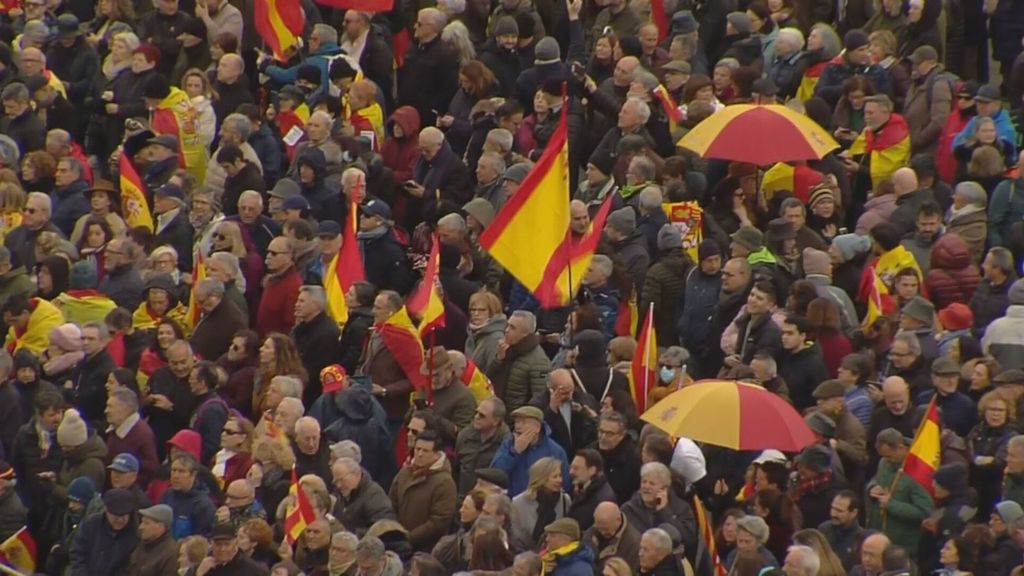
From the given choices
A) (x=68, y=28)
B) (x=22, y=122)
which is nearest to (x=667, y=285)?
(x=22, y=122)

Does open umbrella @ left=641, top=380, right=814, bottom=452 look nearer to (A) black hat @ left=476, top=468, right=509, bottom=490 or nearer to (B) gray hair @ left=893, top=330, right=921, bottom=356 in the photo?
(A) black hat @ left=476, top=468, right=509, bottom=490

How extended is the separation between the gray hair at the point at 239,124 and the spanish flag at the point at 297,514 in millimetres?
5327

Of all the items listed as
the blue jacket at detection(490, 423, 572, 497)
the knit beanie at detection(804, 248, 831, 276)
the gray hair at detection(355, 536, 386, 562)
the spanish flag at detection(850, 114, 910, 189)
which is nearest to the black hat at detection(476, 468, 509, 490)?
the blue jacket at detection(490, 423, 572, 497)

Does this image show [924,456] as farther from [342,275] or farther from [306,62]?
[306,62]

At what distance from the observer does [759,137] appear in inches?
819

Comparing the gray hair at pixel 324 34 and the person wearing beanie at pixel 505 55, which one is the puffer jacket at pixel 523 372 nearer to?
the person wearing beanie at pixel 505 55

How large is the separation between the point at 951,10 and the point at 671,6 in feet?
7.49

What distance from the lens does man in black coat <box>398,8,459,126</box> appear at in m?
24.2

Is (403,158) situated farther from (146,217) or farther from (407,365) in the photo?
(407,365)

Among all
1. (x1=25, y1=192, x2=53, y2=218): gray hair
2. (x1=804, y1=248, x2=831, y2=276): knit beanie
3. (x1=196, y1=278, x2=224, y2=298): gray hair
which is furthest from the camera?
(x1=25, y1=192, x2=53, y2=218): gray hair

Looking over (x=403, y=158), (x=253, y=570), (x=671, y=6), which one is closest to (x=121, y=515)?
(x=253, y=570)

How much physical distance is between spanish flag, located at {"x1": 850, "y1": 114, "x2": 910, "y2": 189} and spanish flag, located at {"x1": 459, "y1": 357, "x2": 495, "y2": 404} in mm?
4170

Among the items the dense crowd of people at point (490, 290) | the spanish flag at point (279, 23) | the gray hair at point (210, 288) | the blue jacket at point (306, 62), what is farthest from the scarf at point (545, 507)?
the spanish flag at point (279, 23)

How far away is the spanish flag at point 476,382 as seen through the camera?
1922 centimetres
